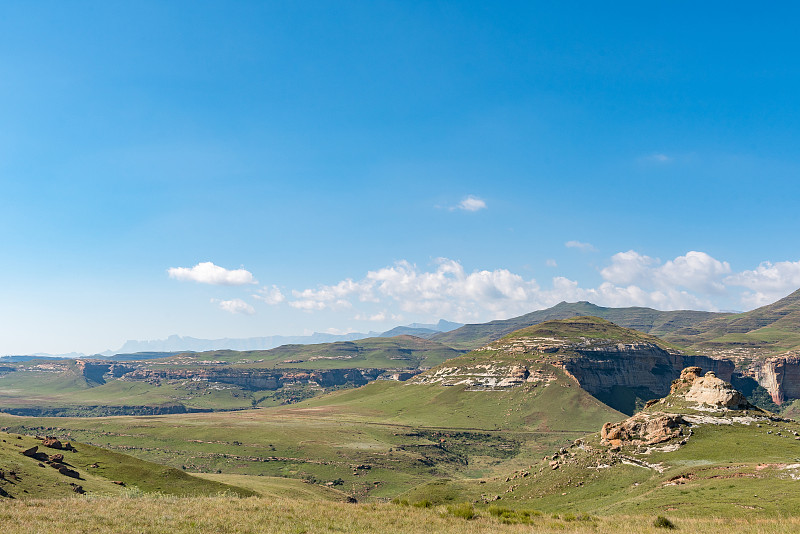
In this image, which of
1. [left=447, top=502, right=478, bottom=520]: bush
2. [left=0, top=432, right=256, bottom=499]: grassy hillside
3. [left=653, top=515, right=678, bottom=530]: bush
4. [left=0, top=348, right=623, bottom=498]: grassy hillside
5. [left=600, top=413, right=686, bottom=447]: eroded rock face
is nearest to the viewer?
[left=653, top=515, right=678, bottom=530]: bush

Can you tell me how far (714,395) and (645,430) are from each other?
17201 millimetres

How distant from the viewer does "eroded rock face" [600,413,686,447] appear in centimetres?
6662

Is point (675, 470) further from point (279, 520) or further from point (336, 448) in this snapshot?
point (336, 448)

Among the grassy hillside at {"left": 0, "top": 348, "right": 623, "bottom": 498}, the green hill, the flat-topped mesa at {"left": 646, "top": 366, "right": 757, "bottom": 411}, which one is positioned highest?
the flat-topped mesa at {"left": 646, "top": 366, "right": 757, "bottom": 411}

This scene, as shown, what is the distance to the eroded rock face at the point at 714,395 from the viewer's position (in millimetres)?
74250

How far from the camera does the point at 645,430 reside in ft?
226

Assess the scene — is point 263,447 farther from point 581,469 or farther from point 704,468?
point 704,468

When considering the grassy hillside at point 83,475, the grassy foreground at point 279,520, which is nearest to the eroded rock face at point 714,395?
the grassy foreground at point 279,520

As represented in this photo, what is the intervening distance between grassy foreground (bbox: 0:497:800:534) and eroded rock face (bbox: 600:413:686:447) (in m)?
34.5

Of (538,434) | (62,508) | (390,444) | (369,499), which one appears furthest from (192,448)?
(62,508)

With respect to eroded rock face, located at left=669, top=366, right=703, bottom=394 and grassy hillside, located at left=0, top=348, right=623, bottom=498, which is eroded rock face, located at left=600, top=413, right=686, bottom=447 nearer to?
eroded rock face, located at left=669, top=366, right=703, bottom=394

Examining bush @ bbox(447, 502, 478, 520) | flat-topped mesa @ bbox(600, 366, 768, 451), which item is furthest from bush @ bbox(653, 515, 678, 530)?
flat-topped mesa @ bbox(600, 366, 768, 451)

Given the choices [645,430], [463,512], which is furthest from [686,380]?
[463,512]

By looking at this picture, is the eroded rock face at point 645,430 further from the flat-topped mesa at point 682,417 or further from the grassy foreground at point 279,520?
the grassy foreground at point 279,520
